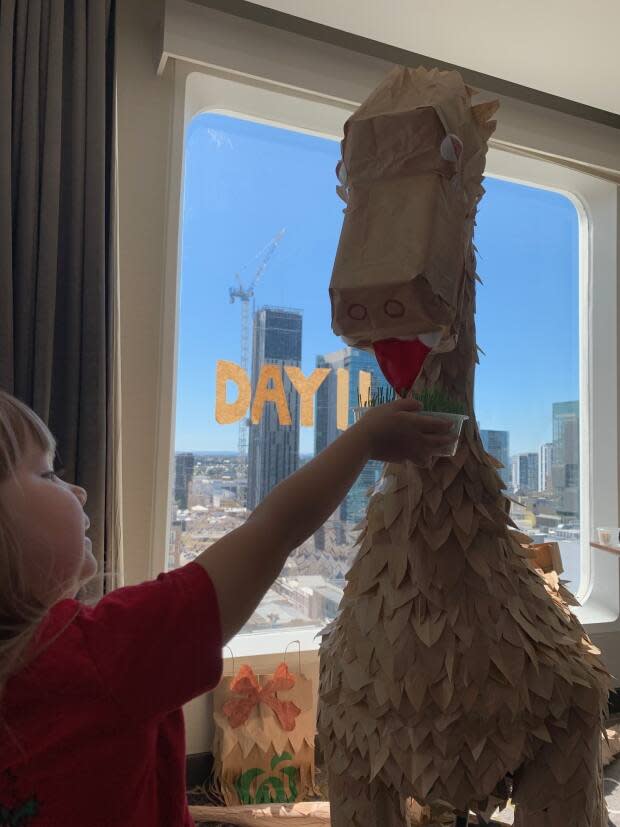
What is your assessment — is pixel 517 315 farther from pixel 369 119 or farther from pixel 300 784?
pixel 369 119

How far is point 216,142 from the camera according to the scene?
2.06m

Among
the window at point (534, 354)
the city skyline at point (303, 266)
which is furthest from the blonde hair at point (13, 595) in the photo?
the window at point (534, 354)

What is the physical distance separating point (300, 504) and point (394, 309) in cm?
22

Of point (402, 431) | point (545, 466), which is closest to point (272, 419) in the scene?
point (545, 466)

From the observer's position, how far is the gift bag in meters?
1.59

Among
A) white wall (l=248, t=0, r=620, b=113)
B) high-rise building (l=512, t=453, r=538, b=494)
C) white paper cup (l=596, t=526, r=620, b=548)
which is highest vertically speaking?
white wall (l=248, t=0, r=620, b=113)

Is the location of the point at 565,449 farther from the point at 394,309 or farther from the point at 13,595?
the point at 13,595

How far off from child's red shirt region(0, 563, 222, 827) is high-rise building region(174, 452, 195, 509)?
1528 millimetres

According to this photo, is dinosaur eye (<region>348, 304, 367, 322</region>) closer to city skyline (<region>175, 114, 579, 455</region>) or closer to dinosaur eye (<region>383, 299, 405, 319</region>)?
dinosaur eye (<region>383, 299, 405, 319</region>)

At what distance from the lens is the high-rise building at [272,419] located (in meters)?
2.06

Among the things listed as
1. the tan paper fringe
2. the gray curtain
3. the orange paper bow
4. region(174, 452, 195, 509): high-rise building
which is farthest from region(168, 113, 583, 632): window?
the tan paper fringe

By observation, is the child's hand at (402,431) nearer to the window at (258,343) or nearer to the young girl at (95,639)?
the young girl at (95,639)

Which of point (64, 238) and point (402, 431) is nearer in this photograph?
point (402, 431)

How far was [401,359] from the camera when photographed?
0.63 m
